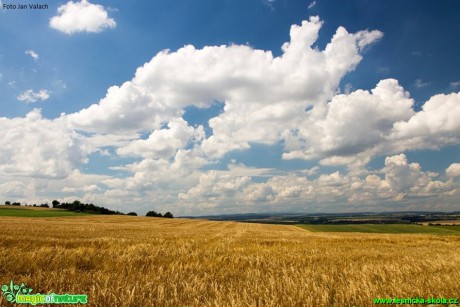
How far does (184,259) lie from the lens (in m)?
8.08

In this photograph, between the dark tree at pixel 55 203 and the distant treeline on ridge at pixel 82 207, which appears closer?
the distant treeline on ridge at pixel 82 207

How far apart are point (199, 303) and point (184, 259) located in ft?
13.5

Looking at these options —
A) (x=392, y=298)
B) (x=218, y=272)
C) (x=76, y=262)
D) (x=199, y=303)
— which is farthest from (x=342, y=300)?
(x=76, y=262)

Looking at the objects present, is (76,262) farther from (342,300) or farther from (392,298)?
(392,298)

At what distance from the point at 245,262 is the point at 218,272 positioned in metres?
1.44

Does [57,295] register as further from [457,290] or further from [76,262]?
[457,290]

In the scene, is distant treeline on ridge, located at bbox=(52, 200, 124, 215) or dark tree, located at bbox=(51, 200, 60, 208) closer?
distant treeline on ridge, located at bbox=(52, 200, 124, 215)

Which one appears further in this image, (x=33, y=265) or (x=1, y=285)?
(x=33, y=265)

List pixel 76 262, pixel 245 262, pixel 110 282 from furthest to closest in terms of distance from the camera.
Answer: pixel 245 262
pixel 76 262
pixel 110 282

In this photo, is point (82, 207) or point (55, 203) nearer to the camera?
point (82, 207)

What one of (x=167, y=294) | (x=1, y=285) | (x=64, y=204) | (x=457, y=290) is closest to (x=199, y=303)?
(x=167, y=294)

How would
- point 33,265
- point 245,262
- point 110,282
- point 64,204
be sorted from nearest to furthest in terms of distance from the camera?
point 110,282
point 33,265
point 245,262
point 64,204

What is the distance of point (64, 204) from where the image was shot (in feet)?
441

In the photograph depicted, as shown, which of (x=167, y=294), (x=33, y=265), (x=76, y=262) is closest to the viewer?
(x=167, y=294)
